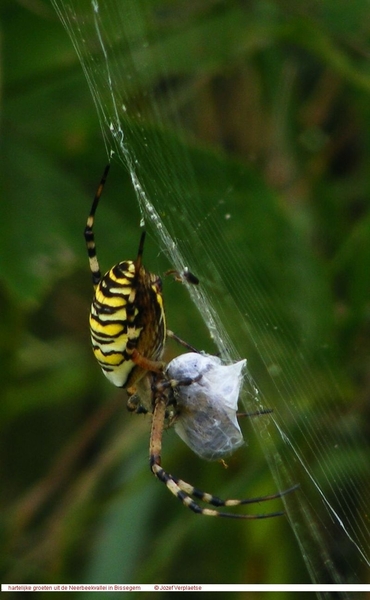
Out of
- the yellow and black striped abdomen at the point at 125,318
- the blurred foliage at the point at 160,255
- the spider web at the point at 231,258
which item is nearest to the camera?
the yellow and black striped abdomen at the point at 125,318

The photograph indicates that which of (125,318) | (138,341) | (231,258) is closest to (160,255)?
(231,258)

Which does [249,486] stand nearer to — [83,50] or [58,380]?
[58,380]

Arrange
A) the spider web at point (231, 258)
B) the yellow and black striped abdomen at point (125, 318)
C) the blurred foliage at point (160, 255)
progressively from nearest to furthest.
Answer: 1. the yellow and black striped abdomen at point (125, 318)
2. the spider web at point (231, 258)
3. the blurred foliage at point (160, 255)

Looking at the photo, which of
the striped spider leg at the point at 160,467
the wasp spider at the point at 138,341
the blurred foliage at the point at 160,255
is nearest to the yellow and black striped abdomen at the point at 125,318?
the wasp spider at the point at 138,341

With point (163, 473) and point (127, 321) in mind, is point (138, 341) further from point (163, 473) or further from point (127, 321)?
point (163, 473)

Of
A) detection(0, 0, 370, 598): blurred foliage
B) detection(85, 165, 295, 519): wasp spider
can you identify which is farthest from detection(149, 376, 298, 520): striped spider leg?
detection(0, 0, 370, 598): blurred foliage

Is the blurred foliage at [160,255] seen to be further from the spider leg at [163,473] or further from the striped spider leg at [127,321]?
the striped spider leg at [127,321]

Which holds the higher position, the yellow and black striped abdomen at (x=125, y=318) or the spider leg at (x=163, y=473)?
the yellow and black striped abdomen at (x=125, y=318)
